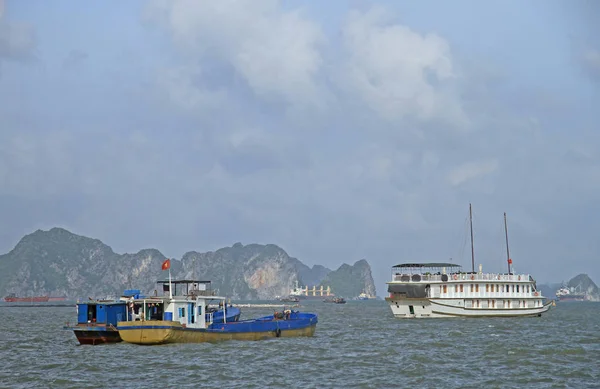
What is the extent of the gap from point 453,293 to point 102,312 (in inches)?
1829

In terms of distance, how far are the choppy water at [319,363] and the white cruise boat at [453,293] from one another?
22.7 metres

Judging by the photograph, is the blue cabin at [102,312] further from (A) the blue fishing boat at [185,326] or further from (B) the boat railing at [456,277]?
(B) the boat railing at [456,277]

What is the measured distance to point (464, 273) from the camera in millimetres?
90562

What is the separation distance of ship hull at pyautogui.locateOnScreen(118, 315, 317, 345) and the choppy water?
0.73m

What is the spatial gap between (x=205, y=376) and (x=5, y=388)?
9842mm

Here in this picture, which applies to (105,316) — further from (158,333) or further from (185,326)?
(185,326)

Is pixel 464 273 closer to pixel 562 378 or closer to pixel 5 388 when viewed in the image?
pixel 562 378

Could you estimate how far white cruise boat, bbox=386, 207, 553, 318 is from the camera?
288ft

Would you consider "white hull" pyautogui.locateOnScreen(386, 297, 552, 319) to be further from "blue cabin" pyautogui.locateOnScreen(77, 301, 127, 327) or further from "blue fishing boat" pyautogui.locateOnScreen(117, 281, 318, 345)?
"blue cabin" pyautogui.locateOnScreen(77, 301, 127, 327)

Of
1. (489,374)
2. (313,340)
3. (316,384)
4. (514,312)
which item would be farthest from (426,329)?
(316,384)

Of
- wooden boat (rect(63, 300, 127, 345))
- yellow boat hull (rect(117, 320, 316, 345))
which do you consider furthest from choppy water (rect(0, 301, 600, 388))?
wooden boat (rect(63, 300, 127, 345))

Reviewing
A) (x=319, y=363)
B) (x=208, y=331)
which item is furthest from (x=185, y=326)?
(x=319, y=363)

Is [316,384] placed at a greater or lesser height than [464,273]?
lesser

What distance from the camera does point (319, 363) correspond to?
Result: 150ft
